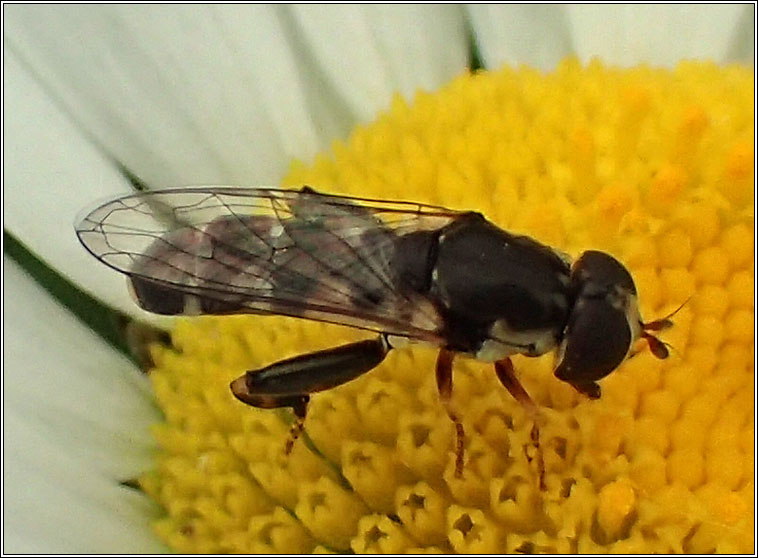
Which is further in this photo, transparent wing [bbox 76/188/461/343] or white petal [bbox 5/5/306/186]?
Result: white petal [bbox 5/5/306/186]

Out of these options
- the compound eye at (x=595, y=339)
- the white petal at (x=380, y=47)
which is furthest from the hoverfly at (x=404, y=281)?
the white petal at (x=380, y=47)

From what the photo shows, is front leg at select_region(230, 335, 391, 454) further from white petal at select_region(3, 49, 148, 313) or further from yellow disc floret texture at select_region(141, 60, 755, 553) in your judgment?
white petal at select_region(3, 49, 148, 313)

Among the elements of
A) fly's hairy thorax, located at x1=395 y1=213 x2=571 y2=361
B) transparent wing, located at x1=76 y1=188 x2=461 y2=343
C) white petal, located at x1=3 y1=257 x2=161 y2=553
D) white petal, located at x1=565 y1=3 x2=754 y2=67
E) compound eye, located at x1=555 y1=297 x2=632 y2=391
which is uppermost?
transparent wing, located at x1=76 y1=188 x2=461 y2=343

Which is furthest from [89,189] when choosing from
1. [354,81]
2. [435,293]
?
[435,293]

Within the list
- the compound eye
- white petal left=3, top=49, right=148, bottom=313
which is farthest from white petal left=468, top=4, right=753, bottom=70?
the compound eye

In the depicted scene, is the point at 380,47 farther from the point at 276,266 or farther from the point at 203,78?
the point at 276,266

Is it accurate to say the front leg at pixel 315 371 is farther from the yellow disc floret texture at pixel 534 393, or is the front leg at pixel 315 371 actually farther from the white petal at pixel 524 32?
Result: the white petal at pixel 524 32
